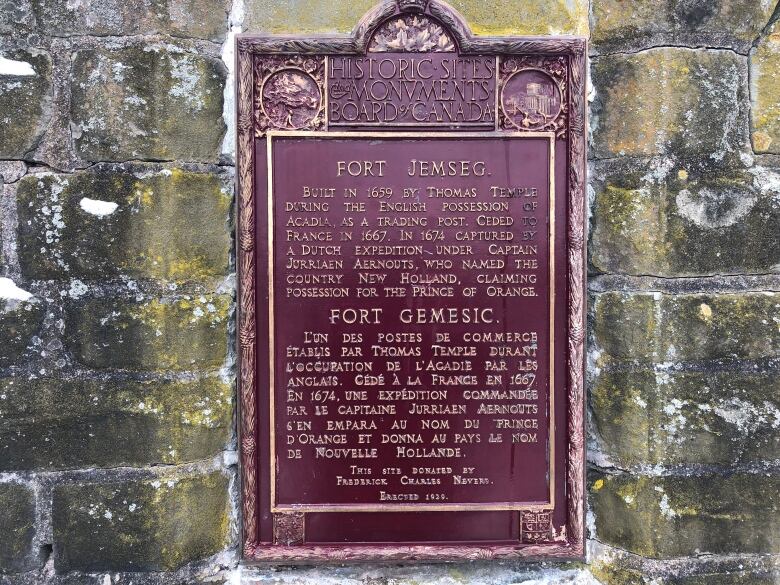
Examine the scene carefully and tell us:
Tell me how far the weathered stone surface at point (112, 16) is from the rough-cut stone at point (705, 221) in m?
1.96

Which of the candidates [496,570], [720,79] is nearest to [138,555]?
[496,570]

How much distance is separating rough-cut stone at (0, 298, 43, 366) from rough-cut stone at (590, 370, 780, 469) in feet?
7.97

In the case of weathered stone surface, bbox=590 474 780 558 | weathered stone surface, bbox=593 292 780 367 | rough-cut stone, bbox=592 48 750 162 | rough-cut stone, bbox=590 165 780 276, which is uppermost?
rough-cut stone, bbox=592 48 750 162

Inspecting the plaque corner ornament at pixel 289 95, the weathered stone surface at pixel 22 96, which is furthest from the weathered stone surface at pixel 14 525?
the plaque corner ornament at pixel 289 95

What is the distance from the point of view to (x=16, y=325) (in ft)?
6.59

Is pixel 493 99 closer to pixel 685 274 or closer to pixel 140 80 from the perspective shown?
pixel 685 274

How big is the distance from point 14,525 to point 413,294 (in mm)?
1824

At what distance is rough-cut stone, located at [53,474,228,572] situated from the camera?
6.66 ft

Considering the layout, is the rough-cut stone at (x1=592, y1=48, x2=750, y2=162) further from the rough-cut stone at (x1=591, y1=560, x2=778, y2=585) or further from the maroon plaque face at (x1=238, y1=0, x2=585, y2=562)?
the rough-cut stone at (x1=591, y1=560, x2=778, y2=585)

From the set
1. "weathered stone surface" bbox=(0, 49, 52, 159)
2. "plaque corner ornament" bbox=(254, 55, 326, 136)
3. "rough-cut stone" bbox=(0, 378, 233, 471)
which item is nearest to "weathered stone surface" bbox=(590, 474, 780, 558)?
"rough-cut stone" bbox=(0, 378, 233, 471)

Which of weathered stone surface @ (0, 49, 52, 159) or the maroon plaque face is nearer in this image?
weathered stone surface @ (0, 49, 52, 159)

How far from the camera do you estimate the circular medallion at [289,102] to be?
213cm

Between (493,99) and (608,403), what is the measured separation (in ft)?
4.48

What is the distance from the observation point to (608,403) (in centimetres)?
216
